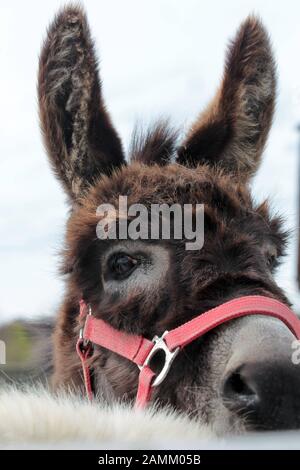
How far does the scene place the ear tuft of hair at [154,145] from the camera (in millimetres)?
3762

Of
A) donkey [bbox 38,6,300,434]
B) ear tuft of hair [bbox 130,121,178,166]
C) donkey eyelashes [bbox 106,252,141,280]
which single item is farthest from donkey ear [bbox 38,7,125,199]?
donkey eyelashes [bbox 106,252,141,280]

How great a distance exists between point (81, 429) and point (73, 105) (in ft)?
8.17

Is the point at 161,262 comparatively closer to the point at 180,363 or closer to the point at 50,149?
the point at 180,363

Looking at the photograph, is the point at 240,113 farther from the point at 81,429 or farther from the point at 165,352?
the point at 81,429

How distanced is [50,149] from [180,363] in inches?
63.3

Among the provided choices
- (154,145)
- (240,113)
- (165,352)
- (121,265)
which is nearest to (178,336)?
(165,352)

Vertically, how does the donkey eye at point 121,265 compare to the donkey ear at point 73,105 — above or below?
below

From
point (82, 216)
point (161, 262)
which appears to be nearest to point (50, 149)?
point (82, 216)

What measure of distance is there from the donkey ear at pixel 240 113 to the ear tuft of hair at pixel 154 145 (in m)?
0.09

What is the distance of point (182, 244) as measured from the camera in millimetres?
2883

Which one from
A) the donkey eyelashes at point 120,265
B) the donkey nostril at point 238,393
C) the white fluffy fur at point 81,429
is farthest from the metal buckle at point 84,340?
the white fluffy fur at point 81,429

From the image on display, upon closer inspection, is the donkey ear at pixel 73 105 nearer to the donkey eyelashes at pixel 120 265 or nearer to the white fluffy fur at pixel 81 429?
A: the donkey eyelashes at pixel 120 265

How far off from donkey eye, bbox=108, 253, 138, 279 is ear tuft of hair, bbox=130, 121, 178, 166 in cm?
85
